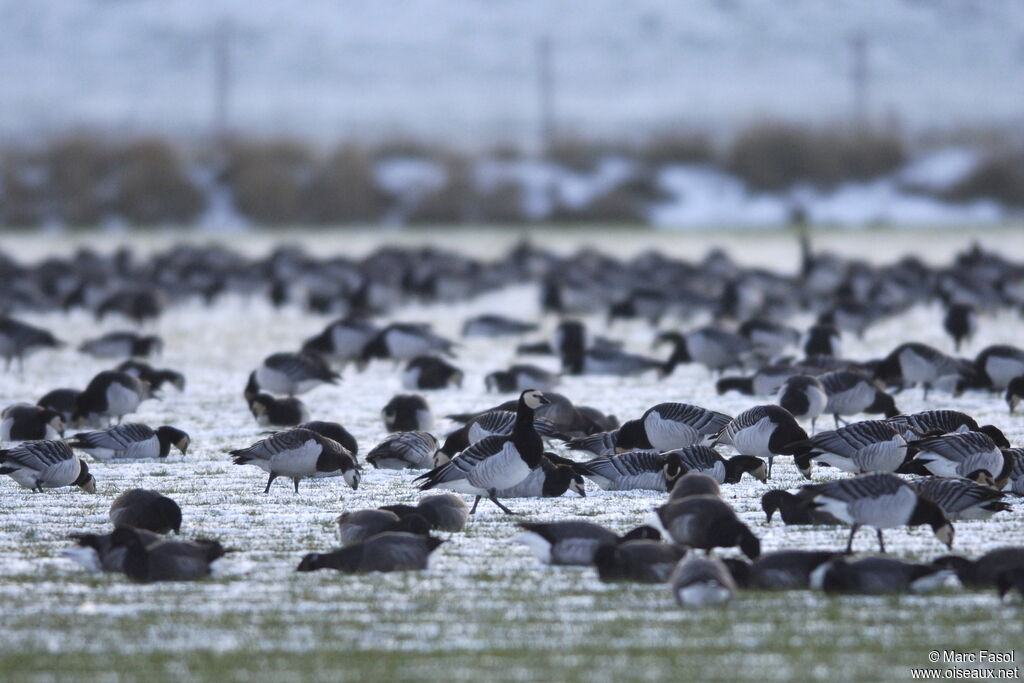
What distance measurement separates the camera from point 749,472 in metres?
8.50

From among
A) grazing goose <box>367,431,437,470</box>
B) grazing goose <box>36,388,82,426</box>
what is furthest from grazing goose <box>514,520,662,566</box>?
grazing goose <box>36,388,82,426</box>

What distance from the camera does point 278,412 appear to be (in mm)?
11086

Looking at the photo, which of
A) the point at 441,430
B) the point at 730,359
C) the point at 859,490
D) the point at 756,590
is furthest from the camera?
the point at 730,359

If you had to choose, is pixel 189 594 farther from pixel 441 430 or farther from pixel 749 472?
pixel 441 430

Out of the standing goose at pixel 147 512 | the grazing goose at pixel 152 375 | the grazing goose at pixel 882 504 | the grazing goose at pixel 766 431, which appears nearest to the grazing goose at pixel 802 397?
the grazing goose at pixel 766 431

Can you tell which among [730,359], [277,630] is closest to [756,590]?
[277,630]

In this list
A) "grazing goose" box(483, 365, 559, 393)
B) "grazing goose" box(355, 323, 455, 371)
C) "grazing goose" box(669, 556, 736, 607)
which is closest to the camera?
"grazing goose" box(669, 556, 736, 607)

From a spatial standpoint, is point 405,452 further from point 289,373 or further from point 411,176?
point 411,176

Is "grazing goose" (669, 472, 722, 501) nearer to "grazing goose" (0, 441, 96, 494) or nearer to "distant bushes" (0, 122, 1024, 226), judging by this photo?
"grazing goose" (0, 441, 96, 494)

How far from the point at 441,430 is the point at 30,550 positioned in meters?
4.41

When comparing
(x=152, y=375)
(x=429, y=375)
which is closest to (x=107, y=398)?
(x=152, y=375)

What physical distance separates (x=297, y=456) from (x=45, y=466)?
1569 millimetres

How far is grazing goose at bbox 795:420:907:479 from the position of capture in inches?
312

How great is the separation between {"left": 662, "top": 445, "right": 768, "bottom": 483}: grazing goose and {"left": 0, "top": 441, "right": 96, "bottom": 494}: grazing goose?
3694 mm
